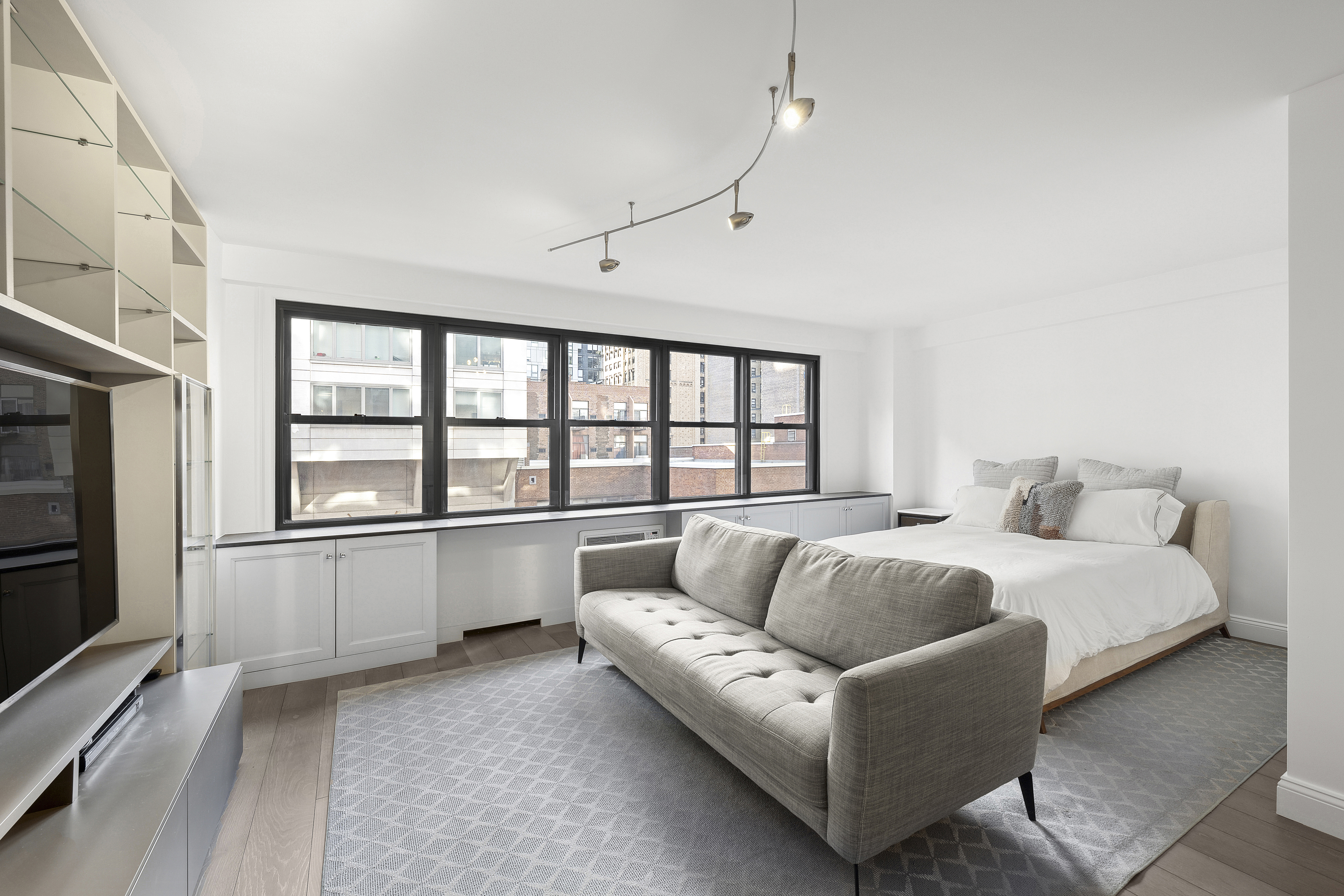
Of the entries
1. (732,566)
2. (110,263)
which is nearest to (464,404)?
(732,566)

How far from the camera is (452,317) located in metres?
4.14

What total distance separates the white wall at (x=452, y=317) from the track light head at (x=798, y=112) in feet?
8.03

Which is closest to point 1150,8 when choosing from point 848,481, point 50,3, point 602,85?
point 602,85

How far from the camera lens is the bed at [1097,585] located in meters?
2.76

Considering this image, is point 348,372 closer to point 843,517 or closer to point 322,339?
point 322,339

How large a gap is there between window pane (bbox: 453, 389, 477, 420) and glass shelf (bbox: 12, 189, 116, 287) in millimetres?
2478

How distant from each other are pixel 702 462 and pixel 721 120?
355 centimetres

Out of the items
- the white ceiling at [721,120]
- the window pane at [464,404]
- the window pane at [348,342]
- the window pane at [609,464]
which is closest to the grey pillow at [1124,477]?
the white ceiling at [721,120]

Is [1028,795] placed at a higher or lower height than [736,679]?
lower

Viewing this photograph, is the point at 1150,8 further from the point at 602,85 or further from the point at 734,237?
the point at 734,237

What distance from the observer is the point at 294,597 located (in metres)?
3.26

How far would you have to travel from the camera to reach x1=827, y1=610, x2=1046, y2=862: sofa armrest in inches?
62.4

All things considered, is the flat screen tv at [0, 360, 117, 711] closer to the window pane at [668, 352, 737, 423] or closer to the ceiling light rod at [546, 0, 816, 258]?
the ceiling light rod at [546, 0, 816, 258]

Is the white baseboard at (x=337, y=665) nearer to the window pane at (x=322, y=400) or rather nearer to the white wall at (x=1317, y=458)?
the window pane at (x=322, y=400)
